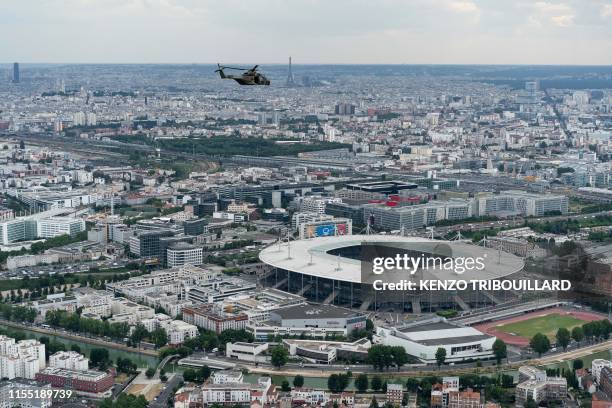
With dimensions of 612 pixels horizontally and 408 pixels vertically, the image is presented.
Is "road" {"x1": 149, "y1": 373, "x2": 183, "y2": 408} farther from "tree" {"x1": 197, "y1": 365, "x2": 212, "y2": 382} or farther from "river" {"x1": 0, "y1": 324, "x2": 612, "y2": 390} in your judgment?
"river" {"x1": 0, "y1": 324, "x2": 612, "y2": 390}

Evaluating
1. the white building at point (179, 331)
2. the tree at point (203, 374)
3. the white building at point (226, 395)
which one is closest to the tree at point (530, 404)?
the white building at point (226, 395)

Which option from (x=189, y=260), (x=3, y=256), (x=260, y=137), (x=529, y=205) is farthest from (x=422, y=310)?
(x=260, y=137)

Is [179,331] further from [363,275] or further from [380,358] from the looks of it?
[363,275]

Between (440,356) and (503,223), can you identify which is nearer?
(440,356)

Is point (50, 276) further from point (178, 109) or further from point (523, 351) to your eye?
point (178, 109)

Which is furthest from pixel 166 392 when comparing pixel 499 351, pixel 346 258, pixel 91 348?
pixel 346 258

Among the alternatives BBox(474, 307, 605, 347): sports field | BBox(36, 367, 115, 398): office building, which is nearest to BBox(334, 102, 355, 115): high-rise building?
BBox(474, 307, 605, 347): sports field
